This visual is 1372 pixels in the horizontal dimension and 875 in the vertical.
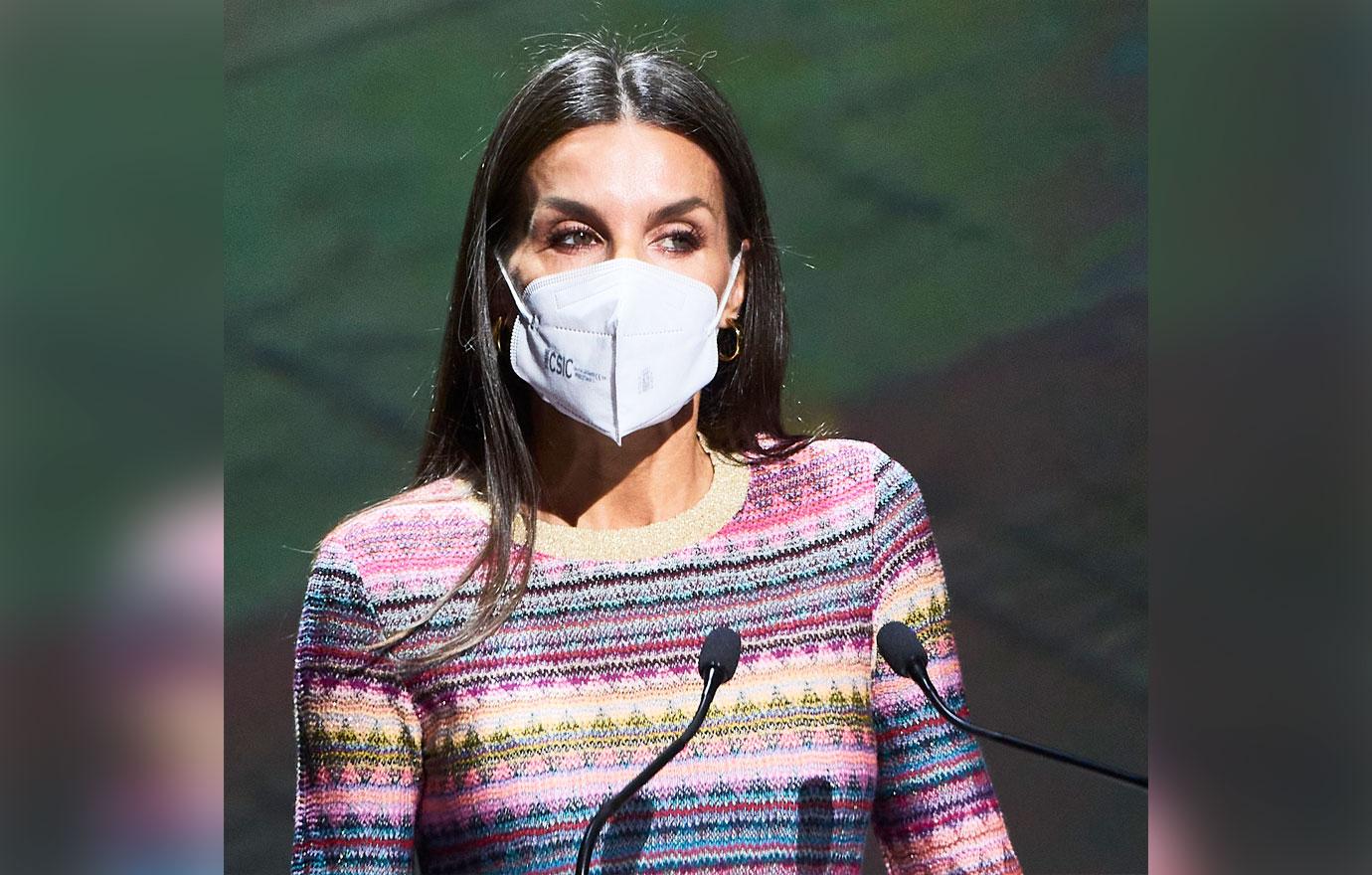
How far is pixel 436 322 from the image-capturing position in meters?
2.09

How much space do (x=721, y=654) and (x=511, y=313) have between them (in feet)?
1.65

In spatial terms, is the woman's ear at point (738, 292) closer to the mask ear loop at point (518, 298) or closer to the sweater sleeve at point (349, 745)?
the mask ear loop at point (518, 298)

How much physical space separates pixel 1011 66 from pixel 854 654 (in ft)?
2.64

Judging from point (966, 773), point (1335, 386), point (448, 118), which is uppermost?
point (448, 118)

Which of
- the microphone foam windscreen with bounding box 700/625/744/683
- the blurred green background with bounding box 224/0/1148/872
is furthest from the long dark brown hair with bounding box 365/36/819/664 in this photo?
the microphone foam windscreen with bounding box 700/625/744/683

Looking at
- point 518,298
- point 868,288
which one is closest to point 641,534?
point 518,298

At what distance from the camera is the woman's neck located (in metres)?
1.88

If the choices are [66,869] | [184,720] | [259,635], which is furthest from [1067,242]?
[66,869]

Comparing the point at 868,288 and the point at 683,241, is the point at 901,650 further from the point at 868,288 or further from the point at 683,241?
the point at 868,288

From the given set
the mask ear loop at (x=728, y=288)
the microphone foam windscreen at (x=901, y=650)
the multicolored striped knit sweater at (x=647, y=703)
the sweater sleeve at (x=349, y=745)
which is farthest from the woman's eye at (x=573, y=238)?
the microphone foam windscreen at (x=901, y=650)

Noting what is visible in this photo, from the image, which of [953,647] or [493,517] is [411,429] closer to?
[493,517]

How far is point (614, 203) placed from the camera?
1.78 meters

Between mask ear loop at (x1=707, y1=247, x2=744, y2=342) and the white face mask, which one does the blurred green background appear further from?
the white face mask

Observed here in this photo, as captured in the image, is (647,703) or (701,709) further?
(647,703)
